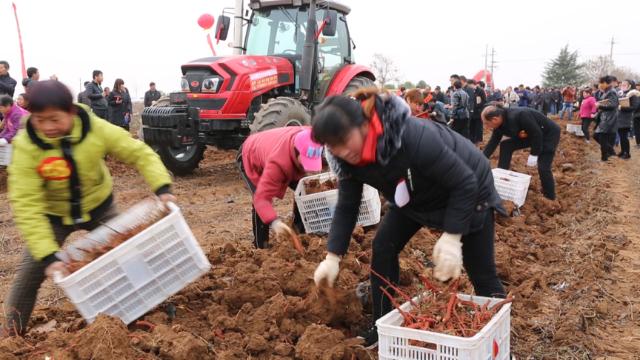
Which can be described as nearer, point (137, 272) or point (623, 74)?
point (137, 272)

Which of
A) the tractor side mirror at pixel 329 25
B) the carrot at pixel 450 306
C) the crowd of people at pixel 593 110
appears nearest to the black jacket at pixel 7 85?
the tractor side mirror at pixel 329 25

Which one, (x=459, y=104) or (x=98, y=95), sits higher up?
(x=98, y=95)

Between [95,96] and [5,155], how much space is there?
2929mm

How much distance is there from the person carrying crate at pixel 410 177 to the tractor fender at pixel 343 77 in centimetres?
585

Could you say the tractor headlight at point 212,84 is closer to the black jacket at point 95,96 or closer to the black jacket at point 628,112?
the black jacket at point 95,96

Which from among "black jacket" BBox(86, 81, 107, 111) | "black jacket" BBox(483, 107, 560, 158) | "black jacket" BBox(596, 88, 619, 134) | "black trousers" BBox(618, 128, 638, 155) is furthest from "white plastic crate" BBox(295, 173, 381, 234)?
"black trousers" BBox(618, 128, 638, 155)

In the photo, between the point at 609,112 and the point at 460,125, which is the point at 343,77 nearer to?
the point at 460,125

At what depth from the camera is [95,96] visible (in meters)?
10.8

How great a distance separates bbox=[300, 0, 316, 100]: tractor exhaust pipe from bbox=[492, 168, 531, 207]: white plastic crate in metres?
3.07

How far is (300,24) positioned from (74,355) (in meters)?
6.53

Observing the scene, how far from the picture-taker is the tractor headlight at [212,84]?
26.6ft

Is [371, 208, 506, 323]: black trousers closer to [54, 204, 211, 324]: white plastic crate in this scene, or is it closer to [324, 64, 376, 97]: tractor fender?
[54, 204, 211, 324]: white plastic crate

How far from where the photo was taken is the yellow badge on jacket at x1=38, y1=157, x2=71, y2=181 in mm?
2869

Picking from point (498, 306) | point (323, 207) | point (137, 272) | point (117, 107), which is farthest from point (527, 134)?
point (117, 107)
